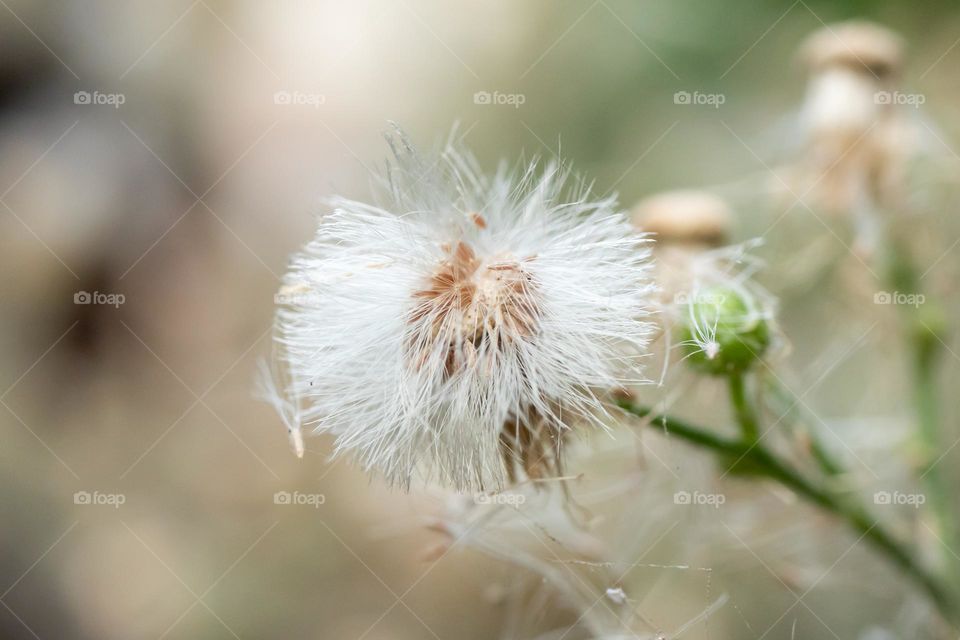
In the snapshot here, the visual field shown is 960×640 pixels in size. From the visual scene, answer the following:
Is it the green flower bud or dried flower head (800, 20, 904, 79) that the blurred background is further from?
the green flower bud

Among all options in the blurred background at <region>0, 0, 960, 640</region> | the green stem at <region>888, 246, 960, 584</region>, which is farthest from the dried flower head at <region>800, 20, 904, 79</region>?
the blurred background at <region>0, 0, 960, 640</region>

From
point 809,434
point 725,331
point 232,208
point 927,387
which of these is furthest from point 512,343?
point 232,208

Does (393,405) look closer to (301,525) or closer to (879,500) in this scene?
(879,500)

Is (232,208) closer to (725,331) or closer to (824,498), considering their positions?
(725,331)

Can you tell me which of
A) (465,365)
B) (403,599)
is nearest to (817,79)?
(465,365)

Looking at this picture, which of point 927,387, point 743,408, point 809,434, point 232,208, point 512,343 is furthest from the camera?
point 232,208

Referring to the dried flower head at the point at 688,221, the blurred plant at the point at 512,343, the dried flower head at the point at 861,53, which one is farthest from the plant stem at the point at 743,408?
the dried flower head at the point at 861,53
